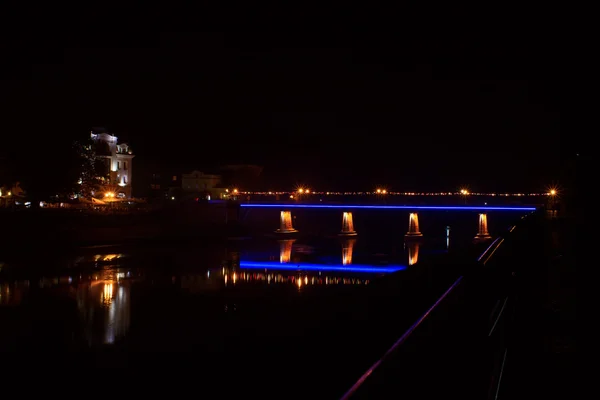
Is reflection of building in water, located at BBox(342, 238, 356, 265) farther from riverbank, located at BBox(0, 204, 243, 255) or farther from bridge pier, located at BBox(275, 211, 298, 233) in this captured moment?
riverbank, located at BBox(0, 204, 243, 255)

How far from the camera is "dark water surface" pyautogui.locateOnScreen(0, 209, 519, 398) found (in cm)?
990

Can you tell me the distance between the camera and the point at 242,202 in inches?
2422

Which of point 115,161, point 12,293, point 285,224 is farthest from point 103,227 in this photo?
point 12,293

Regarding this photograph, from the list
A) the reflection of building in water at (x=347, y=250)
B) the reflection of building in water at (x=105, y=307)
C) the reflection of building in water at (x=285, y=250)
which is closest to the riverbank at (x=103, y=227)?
the reflection of building in water at (x=285, y=250)

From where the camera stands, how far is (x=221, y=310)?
67.7 ft

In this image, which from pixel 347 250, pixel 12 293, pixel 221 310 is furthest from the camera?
pixel 347 250

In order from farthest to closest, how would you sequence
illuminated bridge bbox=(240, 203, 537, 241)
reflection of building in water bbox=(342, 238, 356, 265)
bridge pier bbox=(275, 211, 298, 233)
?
bridge pier bbox=(275, 211, 298, 233), illuminated bridge bbox=(240, 203, 537, 241), reflection of building in water bbox=(342, 238, 356, 265)

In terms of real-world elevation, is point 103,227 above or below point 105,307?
above

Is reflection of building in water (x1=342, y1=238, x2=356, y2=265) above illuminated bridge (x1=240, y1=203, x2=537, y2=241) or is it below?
below

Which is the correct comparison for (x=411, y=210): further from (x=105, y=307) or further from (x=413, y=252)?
(x=105, y=307)

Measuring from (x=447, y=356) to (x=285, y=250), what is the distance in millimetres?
41082

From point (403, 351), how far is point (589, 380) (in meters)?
4.54

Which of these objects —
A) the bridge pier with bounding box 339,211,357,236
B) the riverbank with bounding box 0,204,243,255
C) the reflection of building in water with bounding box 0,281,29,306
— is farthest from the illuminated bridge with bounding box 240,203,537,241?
the reflection of building in water with bounding box 0,281,29,306

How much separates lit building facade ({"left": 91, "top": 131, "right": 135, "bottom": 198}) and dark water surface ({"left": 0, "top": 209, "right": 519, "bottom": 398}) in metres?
27.9
